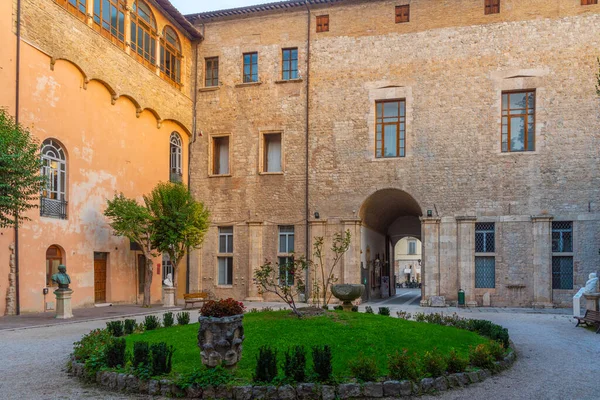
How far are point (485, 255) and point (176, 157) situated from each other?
1478 cm

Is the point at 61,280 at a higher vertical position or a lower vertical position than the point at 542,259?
lower

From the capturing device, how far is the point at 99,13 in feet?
72.2

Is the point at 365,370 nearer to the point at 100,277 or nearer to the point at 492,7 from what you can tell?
the point at 100,277

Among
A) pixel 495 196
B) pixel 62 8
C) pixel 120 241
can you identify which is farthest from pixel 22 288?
pixel 495 196

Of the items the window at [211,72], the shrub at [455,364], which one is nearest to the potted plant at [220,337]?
the shrub at [455,364]

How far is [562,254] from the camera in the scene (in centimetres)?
2259

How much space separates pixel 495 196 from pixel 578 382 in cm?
1536

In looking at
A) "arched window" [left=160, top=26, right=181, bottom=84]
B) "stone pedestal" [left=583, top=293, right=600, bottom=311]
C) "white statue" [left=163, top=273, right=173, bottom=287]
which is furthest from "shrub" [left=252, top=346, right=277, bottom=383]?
"arched window" [left=160, top=26, right=181, bottom=84]

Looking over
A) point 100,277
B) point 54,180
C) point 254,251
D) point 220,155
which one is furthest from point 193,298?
point 220,155

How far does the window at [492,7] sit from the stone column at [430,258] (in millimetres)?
8989

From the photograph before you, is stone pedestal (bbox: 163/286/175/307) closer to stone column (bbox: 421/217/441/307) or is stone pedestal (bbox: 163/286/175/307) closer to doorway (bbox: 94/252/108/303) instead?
doorway (bbox: 94/252/108/303)

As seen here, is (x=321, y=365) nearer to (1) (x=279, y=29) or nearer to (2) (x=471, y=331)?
(2) (x=471, y=331)

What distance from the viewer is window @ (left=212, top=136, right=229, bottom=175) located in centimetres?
2757

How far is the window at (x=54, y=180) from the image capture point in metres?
19.5
